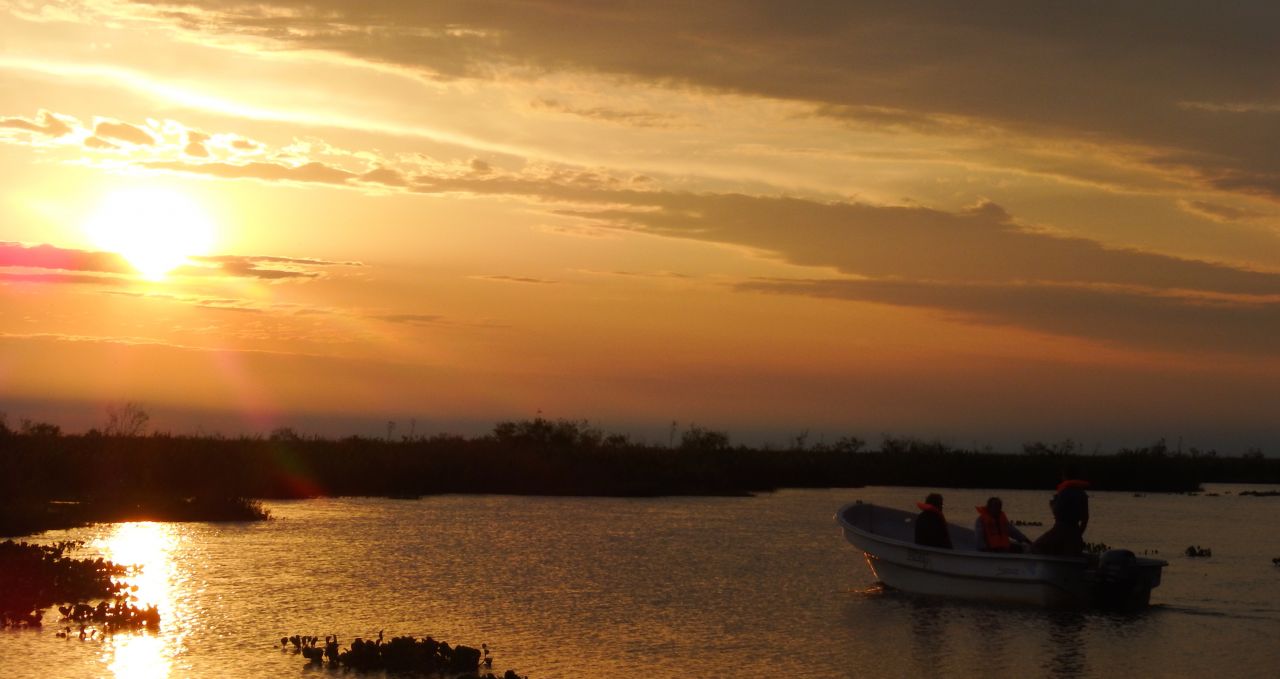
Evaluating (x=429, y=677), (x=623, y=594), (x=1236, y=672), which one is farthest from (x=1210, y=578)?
(x=429, y=677)

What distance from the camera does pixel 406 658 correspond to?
15492mm

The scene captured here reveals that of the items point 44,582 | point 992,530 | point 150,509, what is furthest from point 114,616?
point 150,509

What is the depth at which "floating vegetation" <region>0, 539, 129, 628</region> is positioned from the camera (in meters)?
18.3

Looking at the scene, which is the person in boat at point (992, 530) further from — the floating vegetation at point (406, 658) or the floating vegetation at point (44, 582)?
the floating vegetation at point (44, 582)

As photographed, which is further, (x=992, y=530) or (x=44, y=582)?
(x=992, y=530)

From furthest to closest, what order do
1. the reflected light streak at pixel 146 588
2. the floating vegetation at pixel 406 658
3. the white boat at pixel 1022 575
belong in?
the white boat at pixel 1022 575 < the reflected light streak at pixel 146 588 < the floating vegetation at pixel 406 658

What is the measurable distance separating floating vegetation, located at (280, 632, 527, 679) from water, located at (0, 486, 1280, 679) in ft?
1.54

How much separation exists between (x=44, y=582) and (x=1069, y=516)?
54.9 feet

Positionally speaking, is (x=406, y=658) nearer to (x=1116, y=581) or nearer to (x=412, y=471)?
(x=1116, y=581)

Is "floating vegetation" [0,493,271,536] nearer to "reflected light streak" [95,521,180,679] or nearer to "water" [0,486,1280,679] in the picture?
"reflected light streak" [95,521,180,679]

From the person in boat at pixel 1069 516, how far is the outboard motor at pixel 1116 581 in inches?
22.5

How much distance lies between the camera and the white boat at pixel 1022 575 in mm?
22547

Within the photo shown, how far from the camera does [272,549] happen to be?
93.4ft

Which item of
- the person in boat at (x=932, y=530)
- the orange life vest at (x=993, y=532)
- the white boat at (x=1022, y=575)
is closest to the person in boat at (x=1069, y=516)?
the white boat at (x=1022, y=575)
